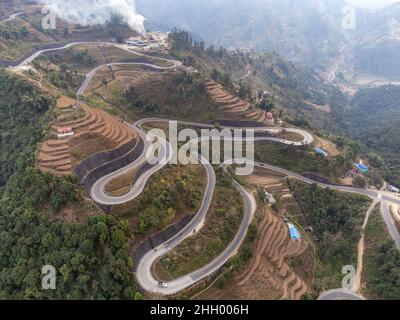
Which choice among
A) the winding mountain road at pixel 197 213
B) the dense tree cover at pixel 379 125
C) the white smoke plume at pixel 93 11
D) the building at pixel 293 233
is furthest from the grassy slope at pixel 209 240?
the white smoke plume at pixel 93 11

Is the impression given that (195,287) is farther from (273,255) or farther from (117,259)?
(273,255)

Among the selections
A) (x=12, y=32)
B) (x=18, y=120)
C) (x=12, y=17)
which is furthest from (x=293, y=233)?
(x=12, y=17)

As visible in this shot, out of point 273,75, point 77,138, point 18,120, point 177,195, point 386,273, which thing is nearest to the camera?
point 386,273

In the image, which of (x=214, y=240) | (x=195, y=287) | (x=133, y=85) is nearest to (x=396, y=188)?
(x=214, y=240)

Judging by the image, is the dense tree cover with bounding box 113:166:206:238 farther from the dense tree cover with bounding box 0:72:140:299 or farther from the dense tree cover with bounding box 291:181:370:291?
the dense tree cover with bounding box 291:181:370:291

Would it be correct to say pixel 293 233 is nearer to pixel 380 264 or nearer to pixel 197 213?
pixel 380 264

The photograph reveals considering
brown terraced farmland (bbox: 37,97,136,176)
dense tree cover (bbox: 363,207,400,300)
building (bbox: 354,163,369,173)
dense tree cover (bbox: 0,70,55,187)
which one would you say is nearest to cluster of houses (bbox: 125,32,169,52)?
dense tree cover (bbox: 0,70,55,187)
